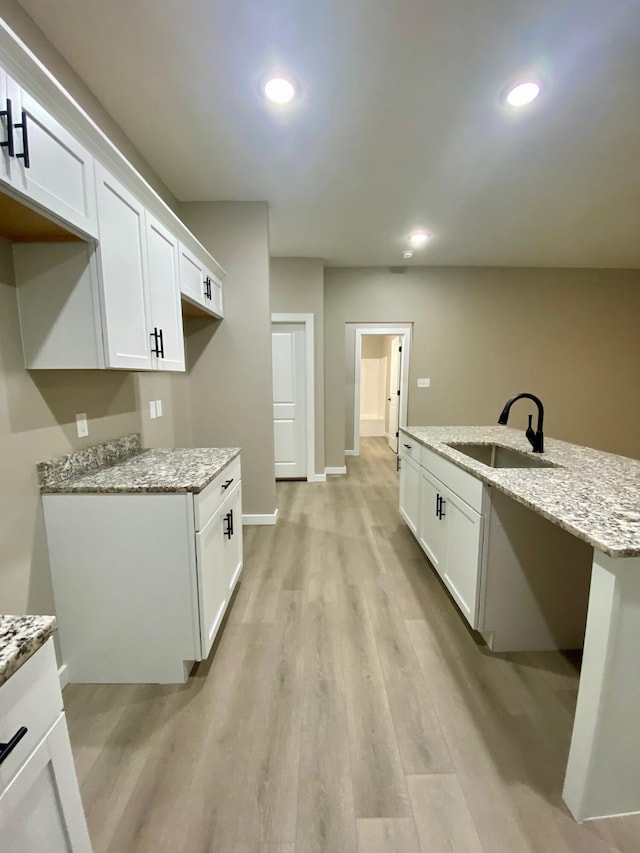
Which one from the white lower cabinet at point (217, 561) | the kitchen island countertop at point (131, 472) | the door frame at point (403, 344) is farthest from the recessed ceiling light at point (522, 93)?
the door frame at point (403, 344)

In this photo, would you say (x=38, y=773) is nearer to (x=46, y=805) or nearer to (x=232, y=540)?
(x=46, y=805)

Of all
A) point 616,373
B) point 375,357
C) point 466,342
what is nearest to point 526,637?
point 466,342

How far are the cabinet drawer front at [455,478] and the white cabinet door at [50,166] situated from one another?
1.93m

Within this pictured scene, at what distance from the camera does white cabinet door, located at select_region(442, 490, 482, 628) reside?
1.68m

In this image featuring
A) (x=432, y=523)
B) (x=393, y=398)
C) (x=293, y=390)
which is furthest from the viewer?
(x=393, y=398)

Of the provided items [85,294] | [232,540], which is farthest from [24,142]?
[232,540]

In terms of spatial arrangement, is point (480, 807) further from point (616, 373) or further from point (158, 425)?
point (616, 373)

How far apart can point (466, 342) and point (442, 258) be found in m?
1.18

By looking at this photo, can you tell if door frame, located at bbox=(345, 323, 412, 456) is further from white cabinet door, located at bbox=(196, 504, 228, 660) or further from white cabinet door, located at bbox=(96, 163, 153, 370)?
white cabinet door, located at bbox=(96, 163, 153, 370)

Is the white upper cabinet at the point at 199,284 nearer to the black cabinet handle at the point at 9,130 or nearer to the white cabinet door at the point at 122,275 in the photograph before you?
the white cabinet door at the point at 122,275

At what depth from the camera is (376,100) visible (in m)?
1.79

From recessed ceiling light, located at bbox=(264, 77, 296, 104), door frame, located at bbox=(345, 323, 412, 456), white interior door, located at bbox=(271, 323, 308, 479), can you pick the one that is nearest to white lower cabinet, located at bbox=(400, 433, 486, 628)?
white interior door, located at bbox=(271, 323, 308, 479)

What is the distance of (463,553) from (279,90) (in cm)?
251

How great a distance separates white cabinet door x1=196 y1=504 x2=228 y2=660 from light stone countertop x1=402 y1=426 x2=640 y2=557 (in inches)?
50.6
